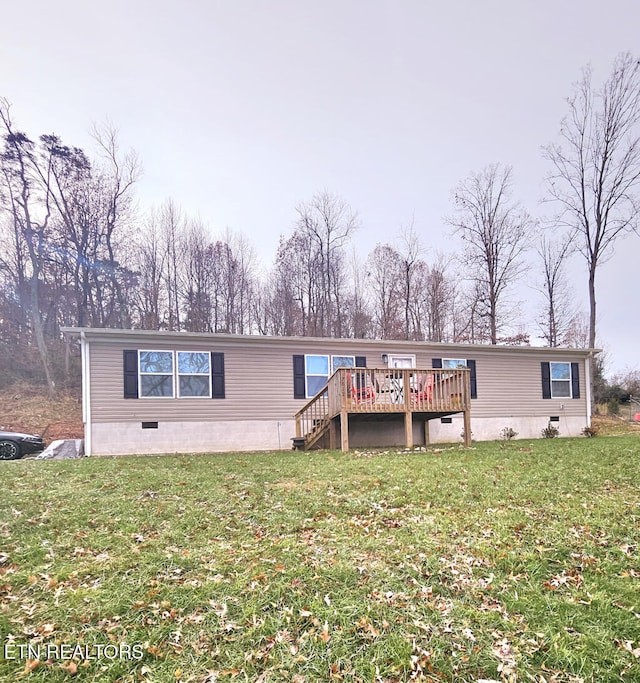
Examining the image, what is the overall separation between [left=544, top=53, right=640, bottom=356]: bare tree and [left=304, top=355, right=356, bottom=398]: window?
44.8 ft

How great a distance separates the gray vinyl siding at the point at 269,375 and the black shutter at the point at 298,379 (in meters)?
0.13

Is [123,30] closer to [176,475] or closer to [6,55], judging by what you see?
[6,55]

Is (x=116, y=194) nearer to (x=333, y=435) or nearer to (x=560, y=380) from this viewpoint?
(x=333, y=435)

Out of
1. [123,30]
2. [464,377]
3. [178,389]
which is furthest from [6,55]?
[464,377]

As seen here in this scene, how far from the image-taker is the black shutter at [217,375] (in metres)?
11.4

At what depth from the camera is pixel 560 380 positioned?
1448 cm

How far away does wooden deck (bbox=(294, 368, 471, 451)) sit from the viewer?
32.3 ft

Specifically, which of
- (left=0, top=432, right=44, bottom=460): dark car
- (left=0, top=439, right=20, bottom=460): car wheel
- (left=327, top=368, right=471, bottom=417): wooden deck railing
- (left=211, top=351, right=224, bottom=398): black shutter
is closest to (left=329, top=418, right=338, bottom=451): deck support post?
(left=327, top=368, right=471, bottom=417): wooden deck railing

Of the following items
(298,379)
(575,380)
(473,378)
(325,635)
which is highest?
(298,379)

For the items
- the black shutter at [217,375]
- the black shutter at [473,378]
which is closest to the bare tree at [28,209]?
the black shutter at [217,375]

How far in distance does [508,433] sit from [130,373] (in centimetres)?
1143

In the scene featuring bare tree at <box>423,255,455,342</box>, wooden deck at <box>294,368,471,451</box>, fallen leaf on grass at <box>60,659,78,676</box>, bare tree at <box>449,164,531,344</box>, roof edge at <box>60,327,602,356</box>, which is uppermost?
bare tree at <box>449,164,531,344</box>

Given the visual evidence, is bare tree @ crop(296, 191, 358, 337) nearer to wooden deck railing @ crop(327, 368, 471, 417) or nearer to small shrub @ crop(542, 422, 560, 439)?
small shrub @ crop(542, 422, 560, 439)

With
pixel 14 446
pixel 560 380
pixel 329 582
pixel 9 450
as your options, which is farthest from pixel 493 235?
pixel 329 582
